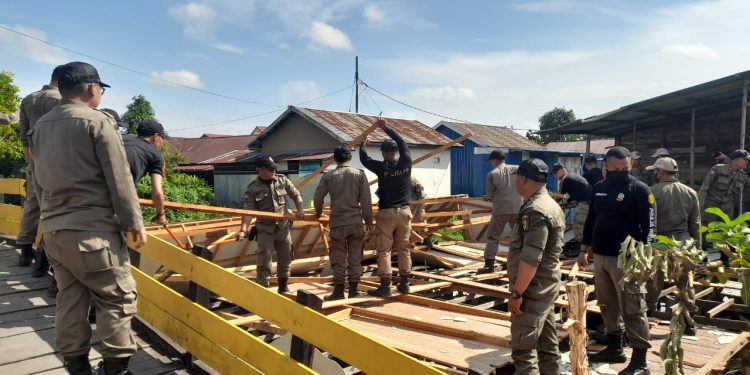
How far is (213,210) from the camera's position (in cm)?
504

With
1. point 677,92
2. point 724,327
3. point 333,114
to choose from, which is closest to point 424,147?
point 333,114

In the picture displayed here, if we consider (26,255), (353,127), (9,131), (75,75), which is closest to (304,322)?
(75,75)

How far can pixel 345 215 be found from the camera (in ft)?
19.9

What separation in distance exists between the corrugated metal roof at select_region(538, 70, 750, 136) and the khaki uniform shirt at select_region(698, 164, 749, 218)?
2.24 m

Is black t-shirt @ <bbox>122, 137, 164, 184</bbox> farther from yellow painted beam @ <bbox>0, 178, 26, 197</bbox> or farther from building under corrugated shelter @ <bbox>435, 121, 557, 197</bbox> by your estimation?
building under corrugated shelter @ <bbox>435, 121, 557, 197</bbox>

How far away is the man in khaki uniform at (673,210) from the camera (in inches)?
218

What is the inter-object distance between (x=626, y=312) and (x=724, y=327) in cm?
224

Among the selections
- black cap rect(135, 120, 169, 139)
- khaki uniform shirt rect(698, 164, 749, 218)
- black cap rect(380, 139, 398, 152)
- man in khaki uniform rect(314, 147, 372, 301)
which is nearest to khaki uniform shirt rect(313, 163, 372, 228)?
man in khaki uniform rect(314, 147, 372, 301)

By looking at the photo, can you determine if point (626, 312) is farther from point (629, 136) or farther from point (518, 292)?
point (629, 136)

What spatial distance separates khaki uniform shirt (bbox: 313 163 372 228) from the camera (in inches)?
239

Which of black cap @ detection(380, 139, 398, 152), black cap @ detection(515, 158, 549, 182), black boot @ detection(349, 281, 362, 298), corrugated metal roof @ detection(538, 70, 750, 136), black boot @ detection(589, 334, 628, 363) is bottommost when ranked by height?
black boot @ detection(589, 334, 628, 363)

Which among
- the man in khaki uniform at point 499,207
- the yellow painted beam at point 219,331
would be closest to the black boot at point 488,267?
the man in khaki uniform at point 499,207

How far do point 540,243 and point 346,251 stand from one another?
3.06 meters

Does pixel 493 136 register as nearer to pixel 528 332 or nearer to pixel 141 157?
pixel 528 332
